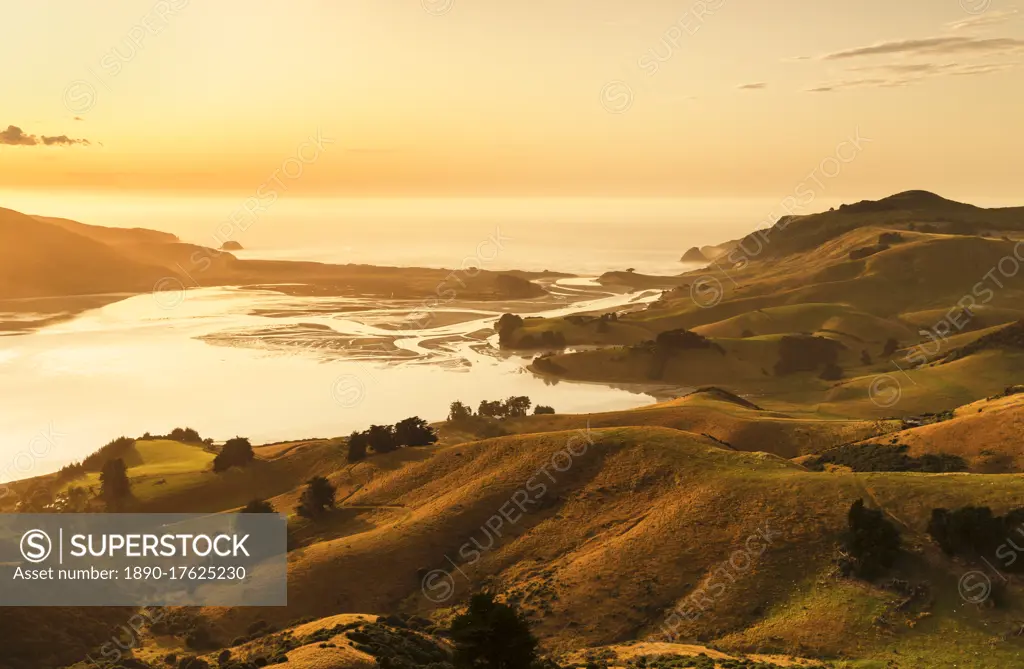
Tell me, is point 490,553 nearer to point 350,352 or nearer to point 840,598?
point 840,598

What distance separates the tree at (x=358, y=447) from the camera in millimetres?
73250

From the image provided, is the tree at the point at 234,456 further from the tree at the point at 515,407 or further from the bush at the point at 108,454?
the tree at the point at 515,407

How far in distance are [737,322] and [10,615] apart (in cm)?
14977

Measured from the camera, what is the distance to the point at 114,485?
239 feet

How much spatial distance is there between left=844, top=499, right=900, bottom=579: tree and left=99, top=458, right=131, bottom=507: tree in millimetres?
58820

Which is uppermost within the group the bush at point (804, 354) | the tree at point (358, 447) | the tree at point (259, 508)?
the bush at point (804, 354)

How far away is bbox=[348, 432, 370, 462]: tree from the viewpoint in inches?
2884

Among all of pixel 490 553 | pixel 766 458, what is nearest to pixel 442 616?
pixel 490 553

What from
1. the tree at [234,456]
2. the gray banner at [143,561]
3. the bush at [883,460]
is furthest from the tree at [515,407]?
the bush at [883,460]

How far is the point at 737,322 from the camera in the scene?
6801 inches

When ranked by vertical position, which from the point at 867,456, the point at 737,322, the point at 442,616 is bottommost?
the point at 442,616

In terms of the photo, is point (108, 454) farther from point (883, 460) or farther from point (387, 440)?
point (883, 460)

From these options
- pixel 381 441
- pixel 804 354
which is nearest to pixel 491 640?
pixel 381 441

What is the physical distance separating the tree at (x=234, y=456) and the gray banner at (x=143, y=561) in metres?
12.4
